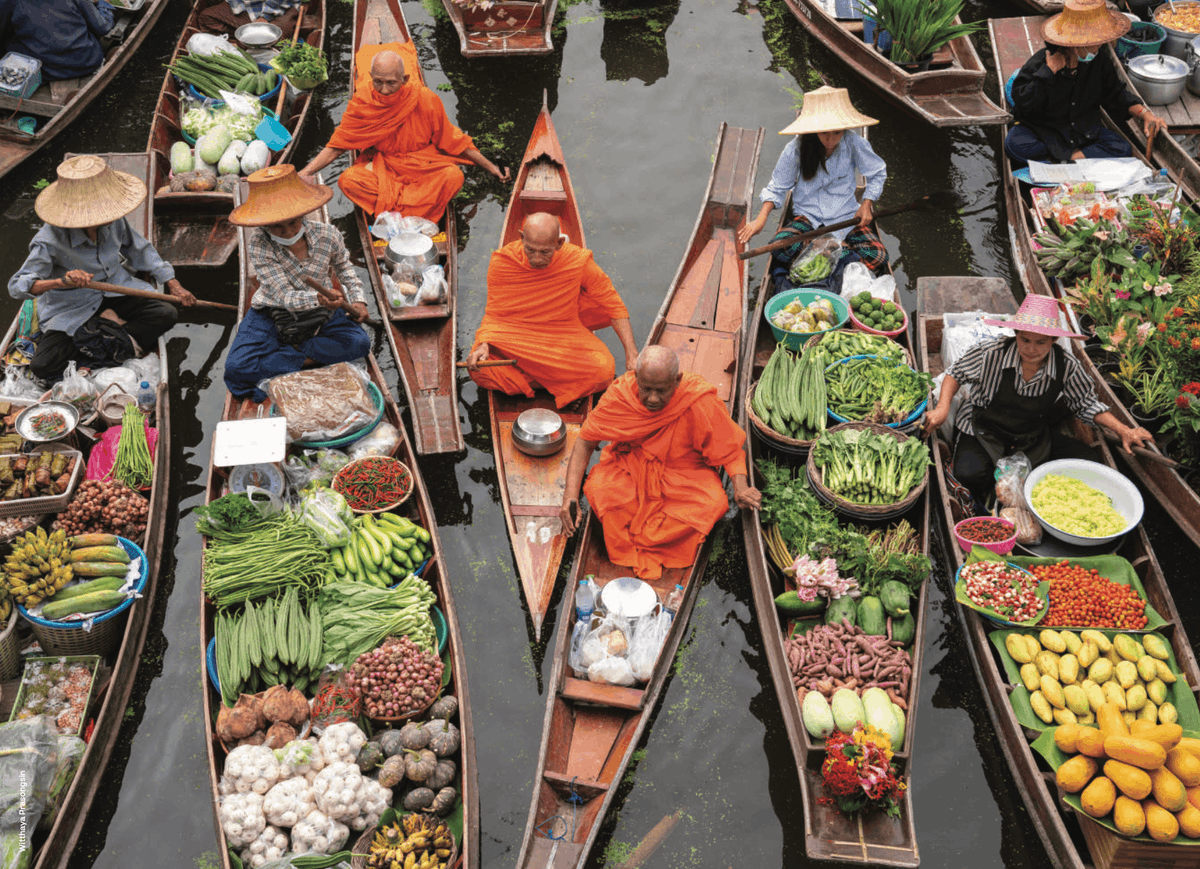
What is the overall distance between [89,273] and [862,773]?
5.50 meters

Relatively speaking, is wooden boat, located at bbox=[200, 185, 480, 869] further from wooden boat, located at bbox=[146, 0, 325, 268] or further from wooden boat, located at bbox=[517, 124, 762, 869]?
wooden boat, located at bbox=[146, 0, 325, 268]

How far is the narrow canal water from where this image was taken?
201 inches

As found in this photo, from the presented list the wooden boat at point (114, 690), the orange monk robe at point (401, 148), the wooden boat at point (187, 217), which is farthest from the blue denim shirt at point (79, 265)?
the orange monk robe at point (401, 148)

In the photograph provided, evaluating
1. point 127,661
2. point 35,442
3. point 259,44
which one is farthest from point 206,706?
point 259,44

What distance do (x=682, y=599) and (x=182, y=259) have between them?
5045 millimetres

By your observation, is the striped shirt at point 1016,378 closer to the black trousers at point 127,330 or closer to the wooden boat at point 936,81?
the wooden boat at point 936,81

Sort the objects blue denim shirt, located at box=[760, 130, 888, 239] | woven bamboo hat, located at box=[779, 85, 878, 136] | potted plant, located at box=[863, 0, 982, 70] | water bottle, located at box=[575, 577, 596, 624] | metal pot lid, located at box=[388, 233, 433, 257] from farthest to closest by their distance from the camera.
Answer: potted plant, located at box=[863, 0, 982, 70]
metal pot lid, located at box=[388, 233, 433, 257]
blue denim shirt, located at box=[760, 130, 888, 239]
woven bamboo hat, located at box=[779, 85, 878, 136]
water bottle, located at box=[575, 577, 596, 624]

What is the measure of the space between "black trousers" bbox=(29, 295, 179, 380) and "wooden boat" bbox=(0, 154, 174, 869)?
0.43 feet

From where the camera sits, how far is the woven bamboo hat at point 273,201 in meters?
5.96

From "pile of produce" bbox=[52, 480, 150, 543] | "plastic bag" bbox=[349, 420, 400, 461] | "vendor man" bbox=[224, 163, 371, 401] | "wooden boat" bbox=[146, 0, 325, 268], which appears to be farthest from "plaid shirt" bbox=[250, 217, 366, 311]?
"wooden boat" bbox=[146, 0, 325, 268]

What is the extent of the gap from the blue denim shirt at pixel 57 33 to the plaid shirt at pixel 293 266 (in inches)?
178

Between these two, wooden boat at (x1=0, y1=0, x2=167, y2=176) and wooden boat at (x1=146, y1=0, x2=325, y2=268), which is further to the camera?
wooden boat at (x1=0, y1=0, x2=167, y2=176)

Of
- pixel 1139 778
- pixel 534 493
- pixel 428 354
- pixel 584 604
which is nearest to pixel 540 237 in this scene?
pixel 428 354

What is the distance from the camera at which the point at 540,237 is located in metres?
6.00
